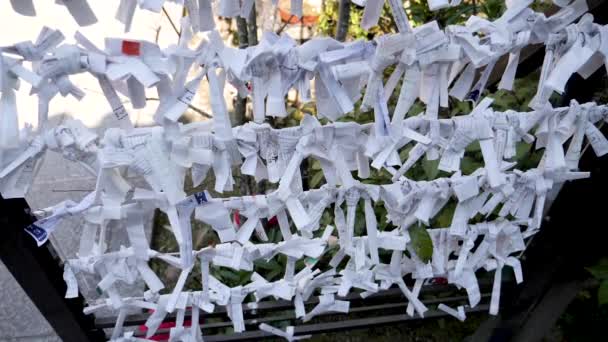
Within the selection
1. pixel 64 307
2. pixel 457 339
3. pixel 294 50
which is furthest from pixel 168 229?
pixel 294 50

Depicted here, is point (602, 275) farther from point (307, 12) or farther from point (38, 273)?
point (307, 12)

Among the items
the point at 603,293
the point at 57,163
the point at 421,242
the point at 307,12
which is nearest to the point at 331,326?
the point at 421,242

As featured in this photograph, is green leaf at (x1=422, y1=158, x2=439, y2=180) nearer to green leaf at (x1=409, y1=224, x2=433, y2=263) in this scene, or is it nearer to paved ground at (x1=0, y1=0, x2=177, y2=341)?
green leaf at (x1=409, y1=224, x2=433, y2=263)

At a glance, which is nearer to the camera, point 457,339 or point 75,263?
point 75,263

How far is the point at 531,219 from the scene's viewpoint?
0.90 metres

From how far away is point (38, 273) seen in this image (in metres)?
0.77

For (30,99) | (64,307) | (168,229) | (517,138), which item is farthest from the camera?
(30,99)

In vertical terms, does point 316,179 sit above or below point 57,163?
above

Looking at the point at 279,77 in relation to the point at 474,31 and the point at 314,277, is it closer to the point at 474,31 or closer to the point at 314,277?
the point at 474,31

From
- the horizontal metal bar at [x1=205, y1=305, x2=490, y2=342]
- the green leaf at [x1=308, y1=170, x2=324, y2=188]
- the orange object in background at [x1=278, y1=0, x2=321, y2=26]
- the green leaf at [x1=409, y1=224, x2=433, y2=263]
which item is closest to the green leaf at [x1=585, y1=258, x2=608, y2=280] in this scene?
the horizontal metal bar at [x1=205, y1=305, x2=490, y2=342]

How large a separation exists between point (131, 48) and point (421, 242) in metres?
0.66

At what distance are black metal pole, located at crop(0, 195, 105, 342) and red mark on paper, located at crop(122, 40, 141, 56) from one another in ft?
0.99

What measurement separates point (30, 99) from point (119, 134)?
1432mm

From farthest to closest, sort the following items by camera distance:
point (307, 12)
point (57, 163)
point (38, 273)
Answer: point (307, 12) → point (57, 163) → point (38, 273)
